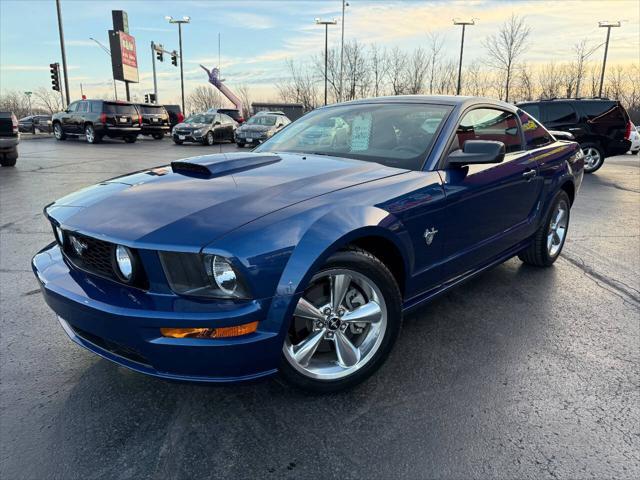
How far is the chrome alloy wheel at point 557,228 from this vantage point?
4.56 metres

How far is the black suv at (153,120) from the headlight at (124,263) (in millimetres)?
22814

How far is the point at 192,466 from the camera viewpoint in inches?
78.8

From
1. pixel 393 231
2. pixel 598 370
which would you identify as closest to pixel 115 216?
pixel 393 231

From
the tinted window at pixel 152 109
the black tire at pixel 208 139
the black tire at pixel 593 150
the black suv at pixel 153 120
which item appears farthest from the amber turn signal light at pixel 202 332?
the tinted window at pixel 152 109

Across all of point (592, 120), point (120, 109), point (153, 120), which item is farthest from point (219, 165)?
point (153, 120)

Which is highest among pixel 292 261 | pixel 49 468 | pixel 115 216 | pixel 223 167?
pixel 223 167

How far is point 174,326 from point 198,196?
70cm

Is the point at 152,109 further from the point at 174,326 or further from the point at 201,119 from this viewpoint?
the point at 174,326

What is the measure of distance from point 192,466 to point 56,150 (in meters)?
18.4

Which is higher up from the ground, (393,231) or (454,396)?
(393,231)

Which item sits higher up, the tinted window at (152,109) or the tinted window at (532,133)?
the tinted window at (152,109)

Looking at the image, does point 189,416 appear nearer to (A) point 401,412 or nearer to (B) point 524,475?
(A) point 401,412

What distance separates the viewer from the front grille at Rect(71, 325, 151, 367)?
2080 millimetres

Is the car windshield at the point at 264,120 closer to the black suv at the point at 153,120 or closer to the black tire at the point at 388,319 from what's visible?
the black suv at the point at 153,120
